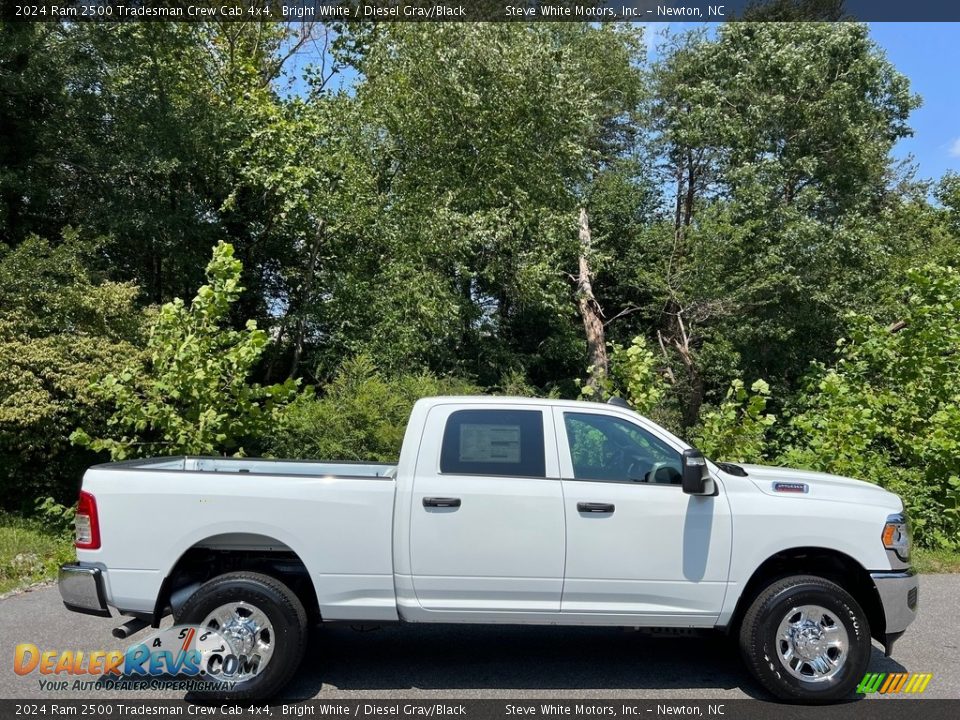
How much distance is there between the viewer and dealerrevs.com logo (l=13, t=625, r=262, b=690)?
17.1 ft

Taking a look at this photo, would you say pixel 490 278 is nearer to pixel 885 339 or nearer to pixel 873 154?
pixel 885 339

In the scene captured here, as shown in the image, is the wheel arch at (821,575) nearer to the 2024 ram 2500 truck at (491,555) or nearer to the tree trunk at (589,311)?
the 2024 ram 2500 truck at (491,555)

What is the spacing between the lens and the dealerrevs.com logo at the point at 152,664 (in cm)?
523

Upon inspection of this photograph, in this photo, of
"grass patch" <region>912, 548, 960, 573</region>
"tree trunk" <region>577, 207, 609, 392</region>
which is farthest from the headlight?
"tree trunk" <region>577, 207, 609, 392</region>

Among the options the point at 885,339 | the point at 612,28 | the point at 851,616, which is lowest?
the point at 851,616

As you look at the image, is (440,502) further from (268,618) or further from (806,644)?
(806,644)

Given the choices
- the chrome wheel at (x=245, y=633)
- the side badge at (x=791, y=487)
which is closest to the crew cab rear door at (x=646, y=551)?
the side badge at (x=791, y=487)

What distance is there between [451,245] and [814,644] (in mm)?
12619

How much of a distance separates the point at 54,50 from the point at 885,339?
13.6 metres

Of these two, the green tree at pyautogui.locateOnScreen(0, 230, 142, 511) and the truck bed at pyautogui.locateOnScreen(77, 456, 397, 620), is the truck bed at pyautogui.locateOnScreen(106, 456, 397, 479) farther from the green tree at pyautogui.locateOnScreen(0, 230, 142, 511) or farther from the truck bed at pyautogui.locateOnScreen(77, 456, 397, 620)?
the green tree at pyautogui.locateOnScreen(0, 230, 142, 511)

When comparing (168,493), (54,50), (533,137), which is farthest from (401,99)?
(168,493)

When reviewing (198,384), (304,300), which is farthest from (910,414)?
(304,300)

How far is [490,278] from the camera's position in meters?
17.7

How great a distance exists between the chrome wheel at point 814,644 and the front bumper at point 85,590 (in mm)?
4221
